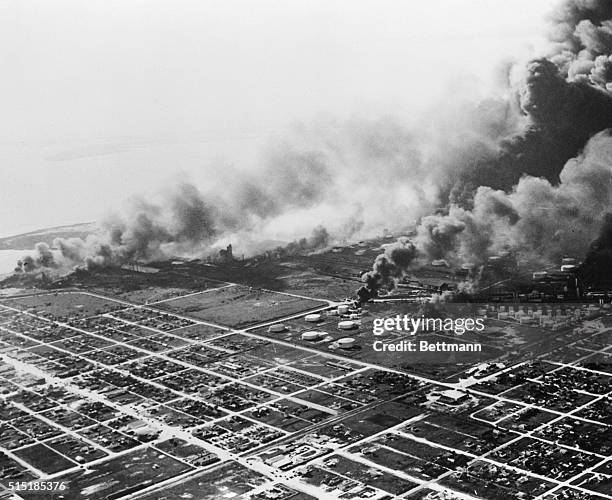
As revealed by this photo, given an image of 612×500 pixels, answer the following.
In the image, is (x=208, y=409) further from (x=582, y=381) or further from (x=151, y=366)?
(x=582, y=381)

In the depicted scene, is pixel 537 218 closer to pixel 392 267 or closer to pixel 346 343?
pixel 392 267

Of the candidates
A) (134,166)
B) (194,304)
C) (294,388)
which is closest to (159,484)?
(294,388)

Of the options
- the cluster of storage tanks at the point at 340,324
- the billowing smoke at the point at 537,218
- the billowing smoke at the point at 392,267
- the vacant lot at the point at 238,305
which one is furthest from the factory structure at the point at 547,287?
the vacant lot at the point at 238,305

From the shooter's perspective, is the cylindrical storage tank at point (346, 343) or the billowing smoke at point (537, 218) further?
the billowing smoke at point (537, 218)

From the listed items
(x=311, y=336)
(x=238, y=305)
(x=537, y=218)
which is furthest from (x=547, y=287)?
(x=238, y=305)

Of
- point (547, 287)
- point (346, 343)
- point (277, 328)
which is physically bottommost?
point (346, 343)

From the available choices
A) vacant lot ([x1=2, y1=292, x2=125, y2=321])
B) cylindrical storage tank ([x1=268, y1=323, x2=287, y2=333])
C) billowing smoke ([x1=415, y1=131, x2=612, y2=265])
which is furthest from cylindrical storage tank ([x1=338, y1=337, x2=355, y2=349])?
vacant lot ([x1=2, y1=292, x2=125, y2=321])

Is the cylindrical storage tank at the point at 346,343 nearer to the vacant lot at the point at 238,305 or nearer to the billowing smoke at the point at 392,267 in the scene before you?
the vacant lot at the point at 238,305

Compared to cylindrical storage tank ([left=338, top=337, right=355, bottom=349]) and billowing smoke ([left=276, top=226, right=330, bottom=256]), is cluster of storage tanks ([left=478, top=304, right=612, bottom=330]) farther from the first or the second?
billowing smoke ([left=276, top=226, right=330, bottom=256])
